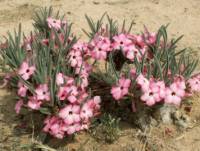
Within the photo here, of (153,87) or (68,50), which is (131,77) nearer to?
(153,87)

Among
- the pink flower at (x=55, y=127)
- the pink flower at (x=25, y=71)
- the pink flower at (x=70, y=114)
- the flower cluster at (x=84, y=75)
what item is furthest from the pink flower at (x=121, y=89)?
the pink flower at (x=25, y=71)

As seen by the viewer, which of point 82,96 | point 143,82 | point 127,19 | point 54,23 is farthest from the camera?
point 127,19

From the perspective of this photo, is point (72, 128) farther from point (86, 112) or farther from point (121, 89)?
point (121, 89)

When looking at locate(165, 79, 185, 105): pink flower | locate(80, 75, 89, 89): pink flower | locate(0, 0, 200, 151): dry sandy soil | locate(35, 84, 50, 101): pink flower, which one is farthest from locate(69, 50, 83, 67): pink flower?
locate(165, 79, 185, 105): pink flower

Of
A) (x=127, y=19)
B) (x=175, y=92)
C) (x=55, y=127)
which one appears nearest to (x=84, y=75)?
(x=55, y=127)

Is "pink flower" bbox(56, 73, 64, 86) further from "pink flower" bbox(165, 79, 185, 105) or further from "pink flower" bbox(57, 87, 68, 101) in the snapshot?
"pink flower" bbox(165, 79, 185, 105)

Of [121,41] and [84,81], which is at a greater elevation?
[121,41]
